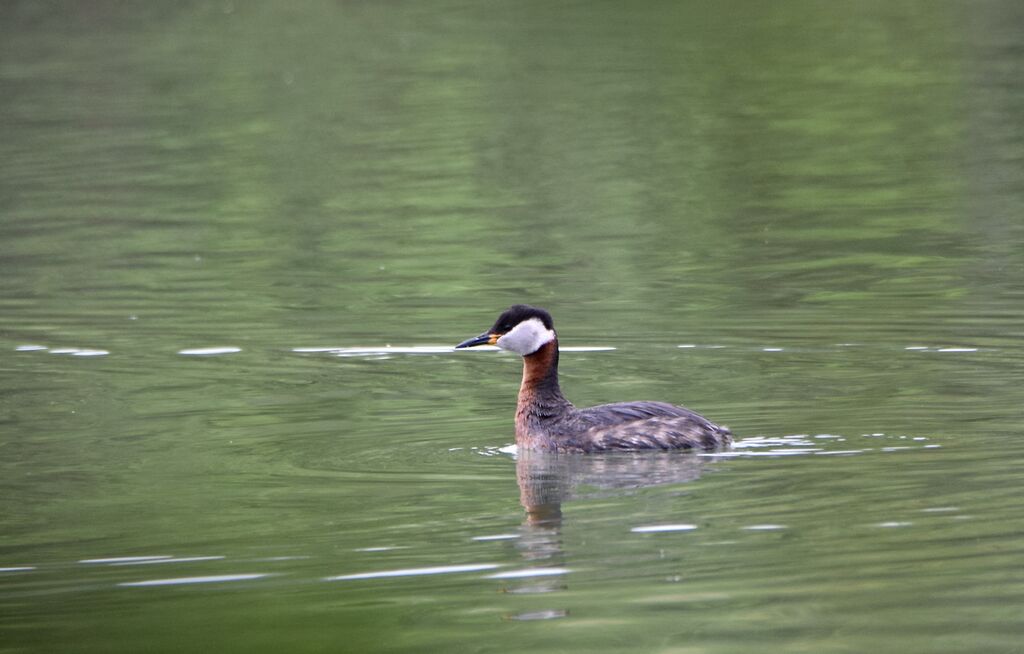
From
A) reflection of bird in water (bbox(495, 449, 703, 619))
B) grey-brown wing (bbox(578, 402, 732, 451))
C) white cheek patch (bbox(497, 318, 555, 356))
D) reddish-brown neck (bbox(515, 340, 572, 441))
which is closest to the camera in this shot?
reflection of bird in water (bbox(495, 449, 703, 619))

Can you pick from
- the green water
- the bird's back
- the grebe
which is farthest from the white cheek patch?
the green water

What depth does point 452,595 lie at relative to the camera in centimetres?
796

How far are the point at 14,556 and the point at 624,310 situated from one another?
23.1 ft

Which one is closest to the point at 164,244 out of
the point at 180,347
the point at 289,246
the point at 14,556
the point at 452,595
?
the point at 289,246

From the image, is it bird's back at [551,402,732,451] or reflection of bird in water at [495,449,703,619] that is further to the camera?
bird's back at [551,402,732,451]

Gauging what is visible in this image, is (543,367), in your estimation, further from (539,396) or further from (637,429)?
(637,429)

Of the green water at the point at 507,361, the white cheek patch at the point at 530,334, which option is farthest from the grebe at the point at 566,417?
the green water at the point at 507,361

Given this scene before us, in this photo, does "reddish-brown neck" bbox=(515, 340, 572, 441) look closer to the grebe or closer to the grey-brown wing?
the grebe

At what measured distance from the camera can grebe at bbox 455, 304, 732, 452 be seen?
10.7 metres

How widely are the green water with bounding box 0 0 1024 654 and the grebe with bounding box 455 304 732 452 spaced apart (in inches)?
5.7

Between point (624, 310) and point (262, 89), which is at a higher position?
point (262, 89)

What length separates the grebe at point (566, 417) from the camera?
35.2 feet

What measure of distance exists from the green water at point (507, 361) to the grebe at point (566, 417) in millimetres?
144

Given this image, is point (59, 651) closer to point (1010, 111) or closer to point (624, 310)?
point (624, 310)
